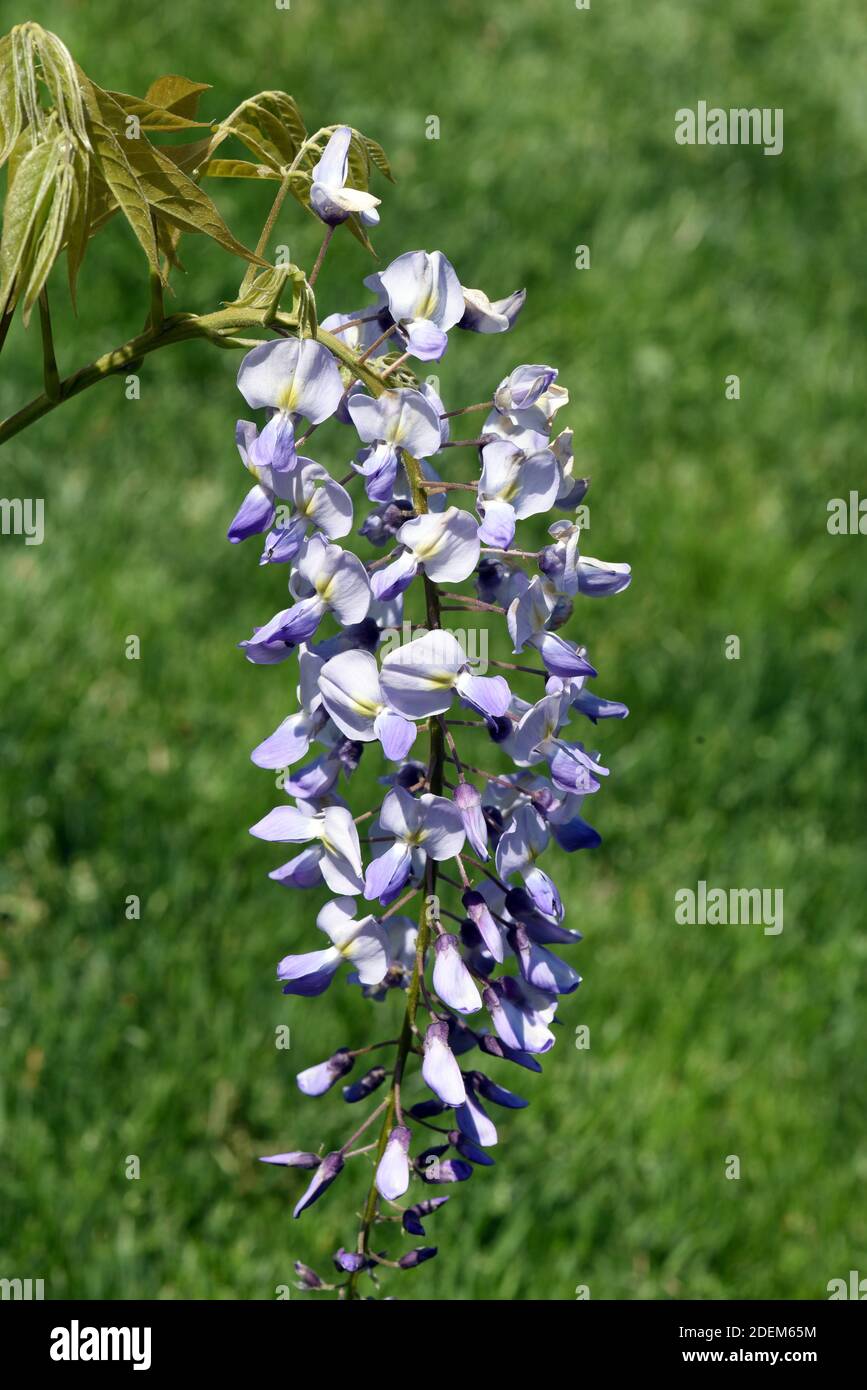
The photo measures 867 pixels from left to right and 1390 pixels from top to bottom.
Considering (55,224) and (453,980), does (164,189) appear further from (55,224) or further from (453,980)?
(453,980)

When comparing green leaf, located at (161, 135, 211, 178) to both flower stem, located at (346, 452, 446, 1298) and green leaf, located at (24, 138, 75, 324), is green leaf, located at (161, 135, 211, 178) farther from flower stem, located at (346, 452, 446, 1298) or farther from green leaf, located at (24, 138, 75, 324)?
flower stem, located at (346, 452, 446, 1298)

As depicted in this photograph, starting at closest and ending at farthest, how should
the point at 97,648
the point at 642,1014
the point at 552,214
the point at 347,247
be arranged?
the point at 642,1014
the point at 97,648
the point at 347,247
the point at 552,214

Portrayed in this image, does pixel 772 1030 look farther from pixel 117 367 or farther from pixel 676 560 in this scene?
pixel 117 367

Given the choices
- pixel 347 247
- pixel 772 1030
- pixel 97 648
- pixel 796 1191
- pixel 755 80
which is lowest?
pixel 796 1191

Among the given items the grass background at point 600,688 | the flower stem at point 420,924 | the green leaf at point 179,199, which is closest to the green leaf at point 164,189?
the green leaf at point 179,199

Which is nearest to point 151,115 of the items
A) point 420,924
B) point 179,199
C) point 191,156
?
point 191,156

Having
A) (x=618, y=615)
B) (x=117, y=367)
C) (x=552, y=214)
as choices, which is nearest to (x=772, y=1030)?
(x=618, y=615)

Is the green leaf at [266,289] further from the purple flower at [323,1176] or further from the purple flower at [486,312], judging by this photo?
the purple flower at [323,1176]
